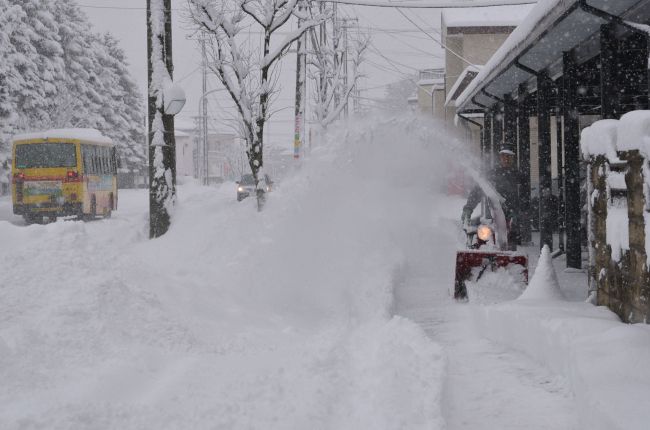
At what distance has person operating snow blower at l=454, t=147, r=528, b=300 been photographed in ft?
26.4

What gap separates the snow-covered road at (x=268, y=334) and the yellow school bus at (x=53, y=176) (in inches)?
588

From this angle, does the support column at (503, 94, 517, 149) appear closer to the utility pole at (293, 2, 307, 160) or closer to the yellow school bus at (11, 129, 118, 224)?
the utility pole at (293, 2, 307, 160)

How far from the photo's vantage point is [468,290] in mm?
7727

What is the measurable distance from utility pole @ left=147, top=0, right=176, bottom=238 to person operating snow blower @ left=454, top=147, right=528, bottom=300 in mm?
6500

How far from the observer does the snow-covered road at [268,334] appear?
424 centimetres

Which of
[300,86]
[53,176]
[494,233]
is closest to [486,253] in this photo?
[494,233]

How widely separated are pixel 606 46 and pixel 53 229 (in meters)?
6.61

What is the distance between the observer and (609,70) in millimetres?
8422

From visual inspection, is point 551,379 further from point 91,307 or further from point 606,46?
point 606,46

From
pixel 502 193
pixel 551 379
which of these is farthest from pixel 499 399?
pixel 502 193

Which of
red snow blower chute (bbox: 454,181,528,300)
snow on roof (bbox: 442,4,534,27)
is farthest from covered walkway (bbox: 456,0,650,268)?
snow on roof (bbox: 442,4,534,27)

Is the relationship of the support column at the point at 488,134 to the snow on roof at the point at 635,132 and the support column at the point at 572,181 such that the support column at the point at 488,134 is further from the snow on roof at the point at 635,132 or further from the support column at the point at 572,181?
the snow on roof at the point at 635,132

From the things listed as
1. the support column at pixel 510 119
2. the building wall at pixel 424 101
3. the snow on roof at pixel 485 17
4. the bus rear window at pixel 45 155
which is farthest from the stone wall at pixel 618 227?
the building wall at pixel 424 101

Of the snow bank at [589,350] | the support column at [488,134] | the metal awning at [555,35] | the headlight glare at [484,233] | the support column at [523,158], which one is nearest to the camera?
the snow bank at [589,350]
